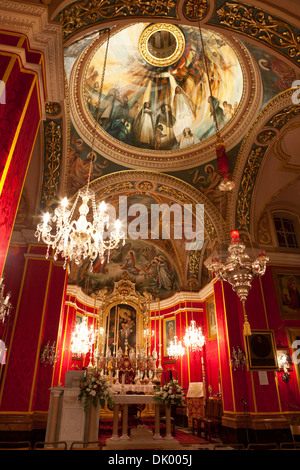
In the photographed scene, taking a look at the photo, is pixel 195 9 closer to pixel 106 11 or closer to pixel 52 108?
pixel 106 11

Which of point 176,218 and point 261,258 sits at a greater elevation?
point 176,218

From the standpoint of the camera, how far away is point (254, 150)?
10.3m

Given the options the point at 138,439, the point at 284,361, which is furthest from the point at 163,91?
the point at 138,439

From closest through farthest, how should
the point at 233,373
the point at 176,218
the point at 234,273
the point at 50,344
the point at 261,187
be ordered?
the point at 234,273, the point at 50,344, the point at 233,373, the point at 261,187, the point at 176,218

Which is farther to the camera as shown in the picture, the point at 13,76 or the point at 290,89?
the point at 290,89

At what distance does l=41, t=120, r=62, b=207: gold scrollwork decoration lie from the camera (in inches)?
364

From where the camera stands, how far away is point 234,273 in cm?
634

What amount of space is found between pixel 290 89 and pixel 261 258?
513 cm

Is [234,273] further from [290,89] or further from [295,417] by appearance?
[295,417]

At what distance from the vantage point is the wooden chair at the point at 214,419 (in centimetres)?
998

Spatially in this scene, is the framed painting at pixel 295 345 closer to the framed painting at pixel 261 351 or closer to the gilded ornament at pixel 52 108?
the framed painting at pixel 261 351

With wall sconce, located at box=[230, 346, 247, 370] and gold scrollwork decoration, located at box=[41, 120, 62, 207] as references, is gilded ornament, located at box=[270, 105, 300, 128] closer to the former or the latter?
gold scrollwork decoration, located at box=[41, 120, 62, 207]

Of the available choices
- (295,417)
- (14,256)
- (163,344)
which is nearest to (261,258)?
(295,417)
